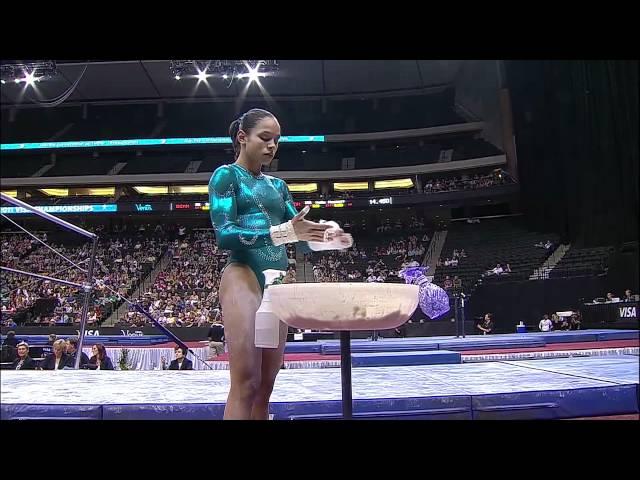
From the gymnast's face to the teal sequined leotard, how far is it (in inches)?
2.8

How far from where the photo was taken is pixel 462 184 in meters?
19.3

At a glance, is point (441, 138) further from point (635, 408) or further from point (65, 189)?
point (635, 408)

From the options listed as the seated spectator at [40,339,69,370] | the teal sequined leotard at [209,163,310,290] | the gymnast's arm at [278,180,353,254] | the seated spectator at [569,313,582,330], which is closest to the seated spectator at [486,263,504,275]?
the seated spectator at [569,313,582,330]

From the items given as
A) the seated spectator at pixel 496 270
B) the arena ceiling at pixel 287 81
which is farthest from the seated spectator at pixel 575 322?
the arena ceiling at pixel 287 81

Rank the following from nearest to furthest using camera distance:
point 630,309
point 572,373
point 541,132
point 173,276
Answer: point 572,373, point 630,309, point 541,132, point 173,276

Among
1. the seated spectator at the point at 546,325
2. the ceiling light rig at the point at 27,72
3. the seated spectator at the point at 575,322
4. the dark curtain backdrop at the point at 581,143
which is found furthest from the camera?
the seated spectator at the point at 546,325

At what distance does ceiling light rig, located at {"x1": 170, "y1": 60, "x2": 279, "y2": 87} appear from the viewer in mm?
15273

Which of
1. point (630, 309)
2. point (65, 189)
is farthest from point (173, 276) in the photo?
point (630, 309)

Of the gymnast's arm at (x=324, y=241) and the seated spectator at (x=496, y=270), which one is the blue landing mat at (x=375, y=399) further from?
the seated spectator at (x=496, y=270)

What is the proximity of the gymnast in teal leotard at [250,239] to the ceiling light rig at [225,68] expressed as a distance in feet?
45.8

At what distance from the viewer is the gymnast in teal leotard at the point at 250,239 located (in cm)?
157

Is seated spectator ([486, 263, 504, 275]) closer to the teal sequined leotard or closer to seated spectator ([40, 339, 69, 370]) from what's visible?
seated spectator ([40, 339, 69, 370])

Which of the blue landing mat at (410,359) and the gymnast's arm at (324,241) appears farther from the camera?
the blue landing mat at (410,359)
